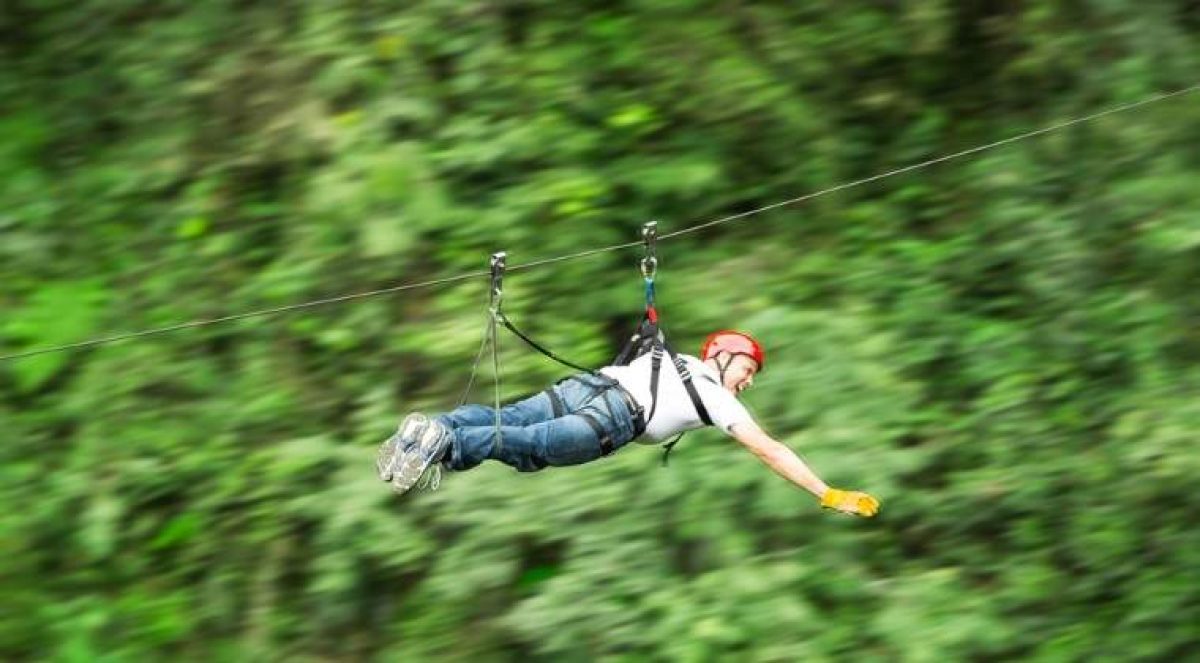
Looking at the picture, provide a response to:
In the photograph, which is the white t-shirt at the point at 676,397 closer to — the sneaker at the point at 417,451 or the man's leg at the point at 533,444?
the man's leg at the point at 533,444

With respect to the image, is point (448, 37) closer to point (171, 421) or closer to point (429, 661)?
point (171, 421)

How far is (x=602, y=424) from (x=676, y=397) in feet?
0.76

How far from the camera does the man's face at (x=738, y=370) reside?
5.64 metres

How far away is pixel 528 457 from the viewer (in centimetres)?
537

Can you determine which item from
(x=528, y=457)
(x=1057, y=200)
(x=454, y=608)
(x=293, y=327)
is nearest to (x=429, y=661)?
(x=454, y=608)

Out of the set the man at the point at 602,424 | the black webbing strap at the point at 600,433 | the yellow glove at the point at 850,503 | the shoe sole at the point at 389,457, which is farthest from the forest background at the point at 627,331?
the shoe sole at the point at 389,457

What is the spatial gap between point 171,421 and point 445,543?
1378 millimetres

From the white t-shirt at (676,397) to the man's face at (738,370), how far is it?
106 mm

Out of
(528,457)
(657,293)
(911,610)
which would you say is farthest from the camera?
(657,293)

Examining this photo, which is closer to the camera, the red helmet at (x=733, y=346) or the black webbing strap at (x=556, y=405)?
the black webbing strap at (x=556, y=405)

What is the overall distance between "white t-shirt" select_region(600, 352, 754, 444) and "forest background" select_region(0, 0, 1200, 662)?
1814 millimetres

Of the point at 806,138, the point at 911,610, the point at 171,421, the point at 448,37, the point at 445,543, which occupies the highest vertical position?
the point at 448,37

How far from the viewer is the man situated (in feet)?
16.9

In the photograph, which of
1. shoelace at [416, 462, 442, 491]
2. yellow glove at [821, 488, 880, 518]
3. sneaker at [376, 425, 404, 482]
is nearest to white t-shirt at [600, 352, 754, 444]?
yellow glove at [821, 488, 880, 518]
